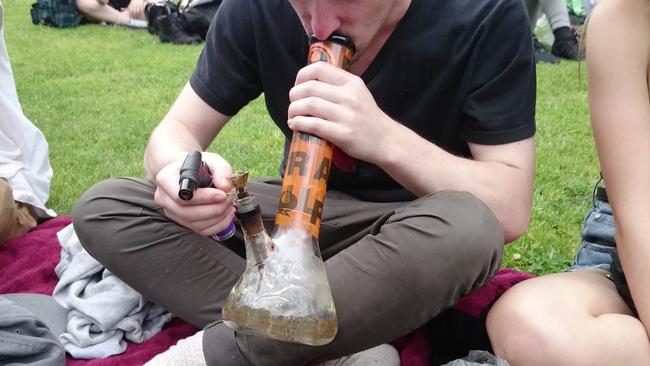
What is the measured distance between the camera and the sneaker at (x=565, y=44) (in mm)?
5820

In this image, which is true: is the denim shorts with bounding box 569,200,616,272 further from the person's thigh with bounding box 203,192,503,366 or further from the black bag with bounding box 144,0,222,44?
the black bag with bounding box 144,0,222,44

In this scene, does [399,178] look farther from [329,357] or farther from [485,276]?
[329,357]

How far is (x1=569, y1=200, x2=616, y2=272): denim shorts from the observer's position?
1.71 m

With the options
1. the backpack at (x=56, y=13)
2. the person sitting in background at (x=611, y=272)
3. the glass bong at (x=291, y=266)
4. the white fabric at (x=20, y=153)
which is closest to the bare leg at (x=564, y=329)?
the person sitting in background at (x=611, y=272)

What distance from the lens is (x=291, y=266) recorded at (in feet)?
3.96

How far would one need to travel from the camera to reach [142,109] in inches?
171

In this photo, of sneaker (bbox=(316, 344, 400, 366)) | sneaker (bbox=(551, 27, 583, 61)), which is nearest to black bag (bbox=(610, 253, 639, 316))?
sneaker (bbox=(316, 344, 400, 366))

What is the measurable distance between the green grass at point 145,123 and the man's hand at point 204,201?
124 cm

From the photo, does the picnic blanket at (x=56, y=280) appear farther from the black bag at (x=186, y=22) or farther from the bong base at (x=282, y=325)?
the black bag at (x=186, y=22)

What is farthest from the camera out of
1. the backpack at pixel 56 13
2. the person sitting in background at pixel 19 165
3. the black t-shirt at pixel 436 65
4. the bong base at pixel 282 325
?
the backpack at pixel 56 13

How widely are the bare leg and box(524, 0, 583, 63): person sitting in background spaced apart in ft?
15.2

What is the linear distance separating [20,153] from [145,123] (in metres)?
1.62

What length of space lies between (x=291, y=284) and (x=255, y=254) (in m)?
0.10

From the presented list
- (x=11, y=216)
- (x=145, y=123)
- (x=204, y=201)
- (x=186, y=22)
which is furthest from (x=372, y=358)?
(x=186, y=22)
